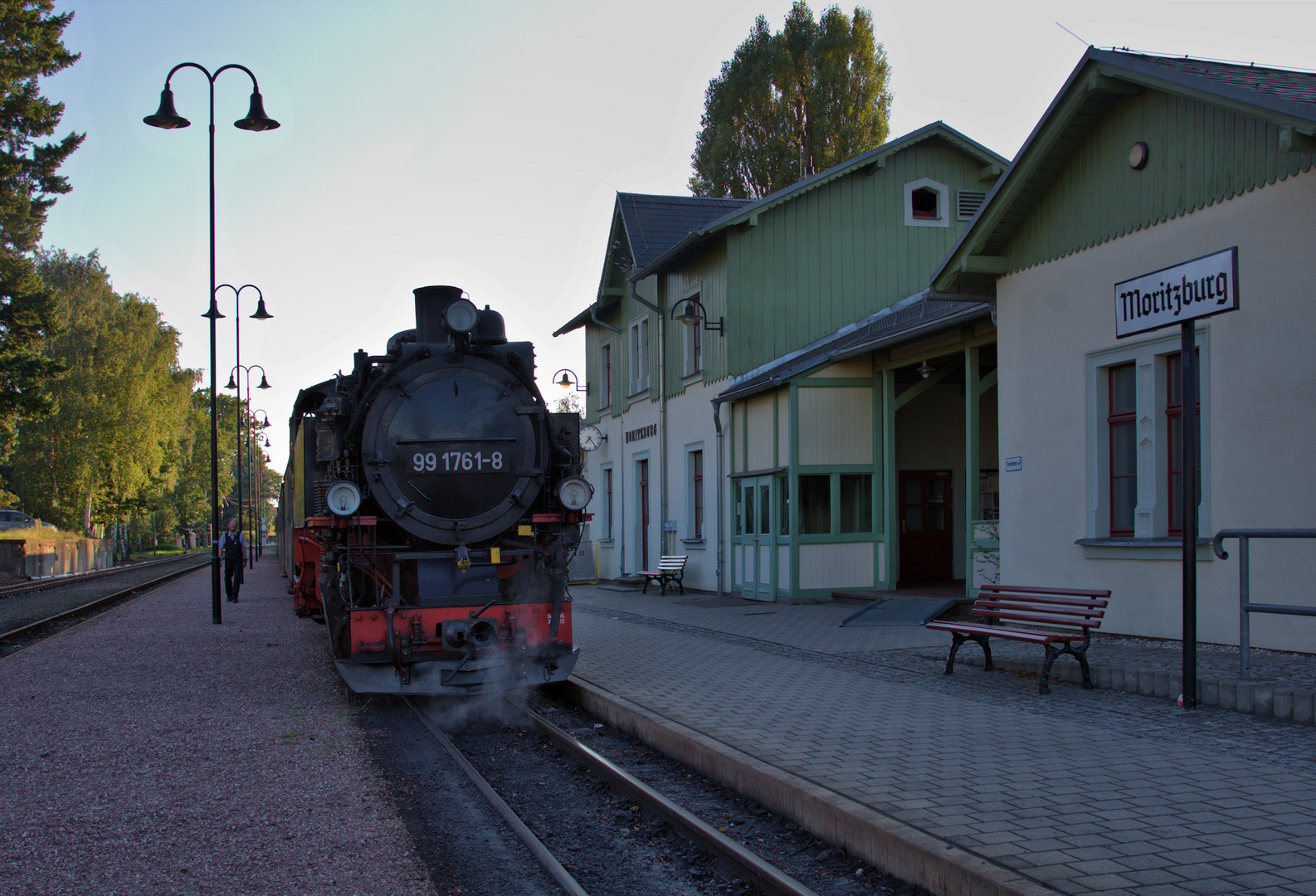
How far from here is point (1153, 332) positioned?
376 inches

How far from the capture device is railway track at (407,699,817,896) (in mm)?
4348

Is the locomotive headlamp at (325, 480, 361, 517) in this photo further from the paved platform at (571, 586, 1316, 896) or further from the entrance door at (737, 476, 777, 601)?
the entrance door at (737, 476, 777, 601)

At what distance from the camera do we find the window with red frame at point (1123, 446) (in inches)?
398

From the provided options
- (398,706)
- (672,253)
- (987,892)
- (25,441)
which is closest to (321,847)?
(987,892)

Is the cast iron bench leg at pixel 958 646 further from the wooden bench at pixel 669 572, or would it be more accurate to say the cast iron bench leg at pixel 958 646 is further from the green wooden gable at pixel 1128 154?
the wooden bench at pixel 669 572

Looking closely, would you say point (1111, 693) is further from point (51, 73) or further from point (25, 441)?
point (25, 441)

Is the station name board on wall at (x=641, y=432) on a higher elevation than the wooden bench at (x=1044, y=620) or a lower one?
higher

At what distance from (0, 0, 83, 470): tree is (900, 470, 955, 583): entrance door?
22442 mm

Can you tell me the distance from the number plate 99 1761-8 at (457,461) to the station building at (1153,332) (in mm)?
4799

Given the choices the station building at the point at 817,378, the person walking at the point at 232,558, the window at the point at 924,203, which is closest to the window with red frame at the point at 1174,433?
the station building at the point at 817,378

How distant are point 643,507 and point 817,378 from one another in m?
8.22

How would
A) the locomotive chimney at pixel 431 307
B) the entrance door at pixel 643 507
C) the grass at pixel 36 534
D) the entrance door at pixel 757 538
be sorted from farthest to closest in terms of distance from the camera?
1. the grass at pixel 36 534
2. the entrance door at pixel 643 507
3. the entrance door at pixel 757 538
4. the locomotive chimney at pixel 431 307

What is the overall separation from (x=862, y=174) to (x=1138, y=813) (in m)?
15.8

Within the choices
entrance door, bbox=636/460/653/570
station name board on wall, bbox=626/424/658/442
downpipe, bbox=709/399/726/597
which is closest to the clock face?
station name board on wall, bbox=626/424/658/442
